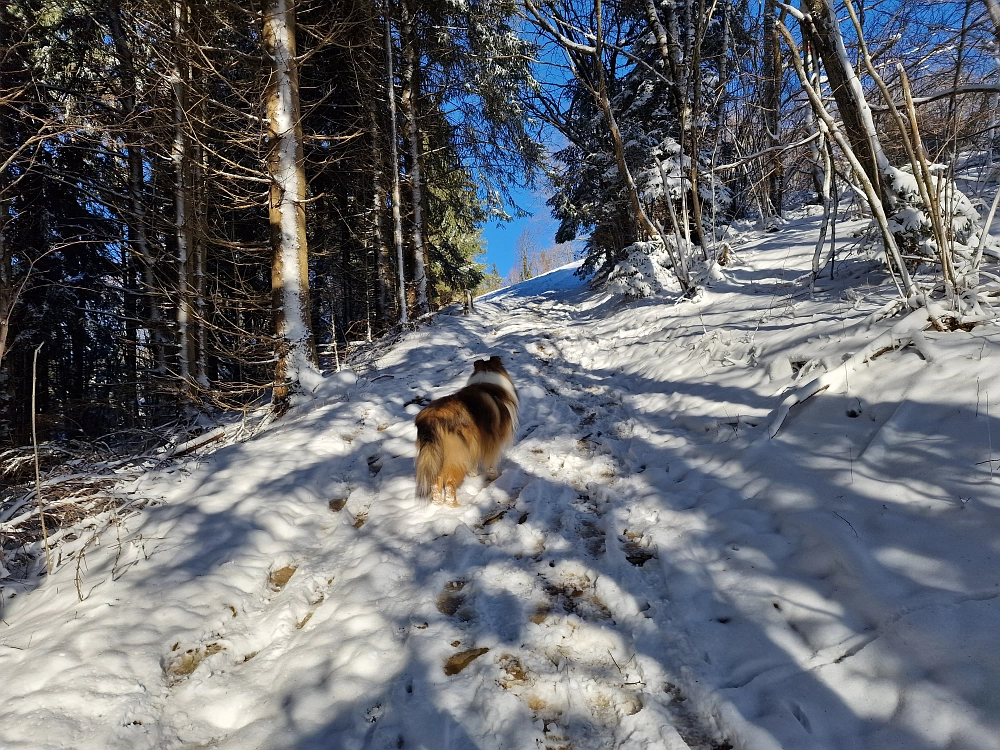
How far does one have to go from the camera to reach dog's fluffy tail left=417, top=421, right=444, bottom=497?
317cm

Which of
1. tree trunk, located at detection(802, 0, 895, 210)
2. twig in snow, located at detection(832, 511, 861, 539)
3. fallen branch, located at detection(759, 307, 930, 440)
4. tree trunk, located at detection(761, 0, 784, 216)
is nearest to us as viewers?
twig in snow, located at detection(832, 511, 861, 539)

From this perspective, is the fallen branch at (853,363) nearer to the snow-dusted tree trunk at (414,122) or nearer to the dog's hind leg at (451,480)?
the dog's hind leg at (451,480)

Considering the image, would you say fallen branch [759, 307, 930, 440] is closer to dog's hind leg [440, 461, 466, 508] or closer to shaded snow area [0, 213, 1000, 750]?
shaded snow area [0, 213, 1000, 750]

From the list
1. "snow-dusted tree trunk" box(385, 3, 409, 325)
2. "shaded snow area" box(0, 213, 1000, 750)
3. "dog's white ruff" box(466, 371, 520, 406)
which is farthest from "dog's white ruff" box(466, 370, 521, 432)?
"snow-dusted tree trunk" box(385, 3, 409, 325)

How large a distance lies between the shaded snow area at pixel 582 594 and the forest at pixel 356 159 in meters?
1.29

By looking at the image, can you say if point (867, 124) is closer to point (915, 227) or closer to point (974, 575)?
point (915, 227)

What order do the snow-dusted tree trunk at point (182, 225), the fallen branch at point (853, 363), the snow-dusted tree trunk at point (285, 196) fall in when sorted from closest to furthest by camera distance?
the fallen branch at point (853, 363)
the snow-dusted tree trunk at point (285, 196)
the snow-dusted tree trunk at point (182, 225)

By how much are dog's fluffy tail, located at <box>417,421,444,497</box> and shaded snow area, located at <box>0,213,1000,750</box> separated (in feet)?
0.66

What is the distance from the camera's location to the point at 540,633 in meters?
2.00

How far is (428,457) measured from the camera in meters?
3.17

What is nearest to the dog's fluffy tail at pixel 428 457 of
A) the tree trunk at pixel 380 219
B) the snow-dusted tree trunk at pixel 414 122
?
the tree trunk at pixel 380 219

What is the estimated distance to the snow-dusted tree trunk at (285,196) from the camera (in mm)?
5051

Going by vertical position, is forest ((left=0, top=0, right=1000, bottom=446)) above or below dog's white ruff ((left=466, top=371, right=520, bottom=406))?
above

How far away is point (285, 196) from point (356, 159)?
591cm
